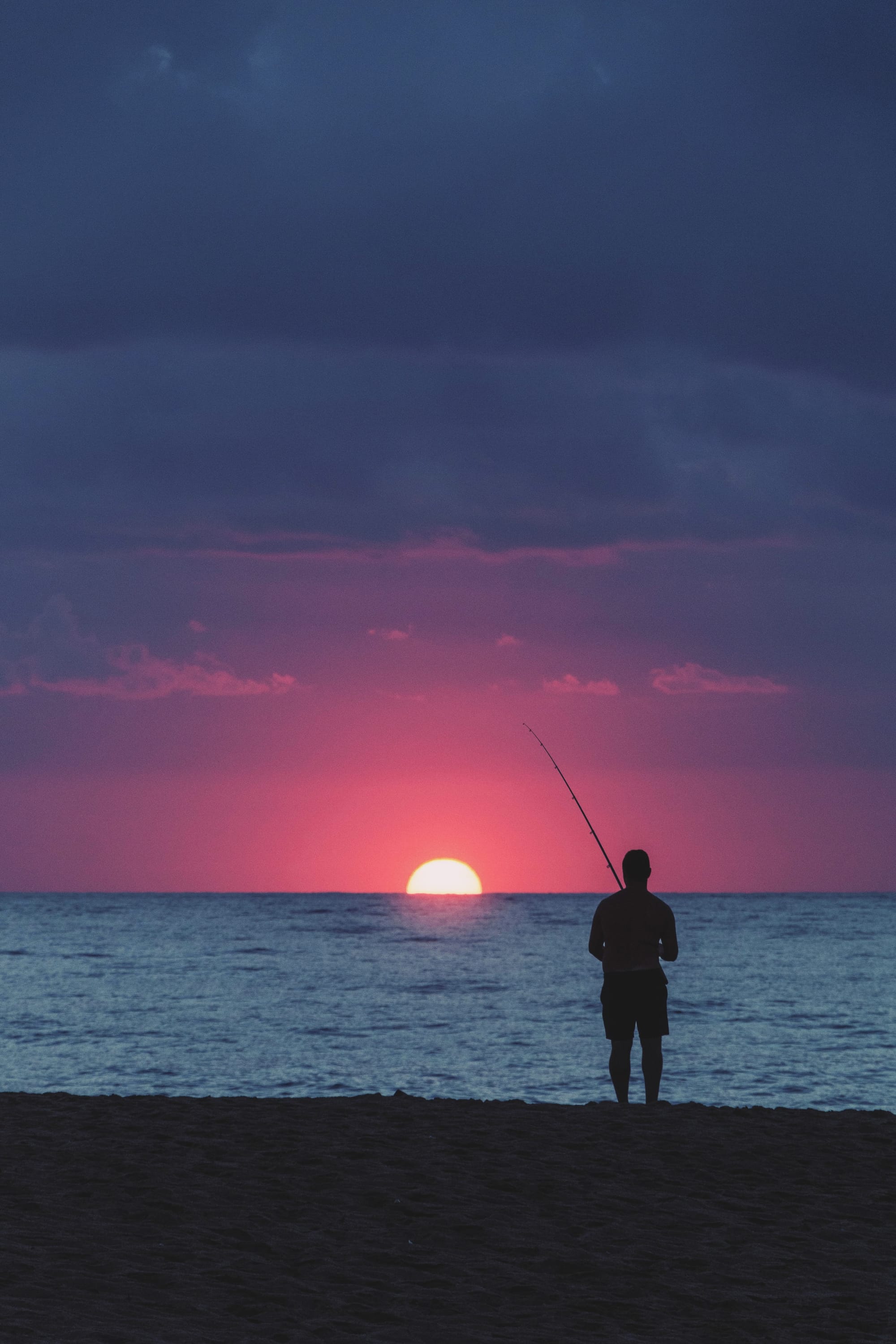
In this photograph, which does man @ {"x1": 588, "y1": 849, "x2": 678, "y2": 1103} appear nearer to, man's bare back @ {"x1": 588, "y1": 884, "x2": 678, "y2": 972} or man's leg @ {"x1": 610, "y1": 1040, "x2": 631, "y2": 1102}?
man's bare back @ {"x1": 588, "y1": 884, "x2": 678, "y2": 972}

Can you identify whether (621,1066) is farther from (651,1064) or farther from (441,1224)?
(441,1224)

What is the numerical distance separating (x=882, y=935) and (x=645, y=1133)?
87038 mm

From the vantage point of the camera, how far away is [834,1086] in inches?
842

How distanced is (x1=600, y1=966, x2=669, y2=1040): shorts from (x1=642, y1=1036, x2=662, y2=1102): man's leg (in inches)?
3.7

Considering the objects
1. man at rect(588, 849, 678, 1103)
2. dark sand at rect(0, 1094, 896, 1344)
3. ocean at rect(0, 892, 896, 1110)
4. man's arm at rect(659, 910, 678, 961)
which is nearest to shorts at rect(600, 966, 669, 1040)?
man at rect(588, 849, 678, 1103)

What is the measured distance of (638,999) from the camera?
9969 mm

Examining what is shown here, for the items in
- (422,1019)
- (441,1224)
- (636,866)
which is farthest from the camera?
(422,1019)

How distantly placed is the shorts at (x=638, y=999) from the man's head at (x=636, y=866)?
0.66 meters

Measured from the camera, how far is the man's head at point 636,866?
32.1 feet

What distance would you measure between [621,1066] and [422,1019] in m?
23.1

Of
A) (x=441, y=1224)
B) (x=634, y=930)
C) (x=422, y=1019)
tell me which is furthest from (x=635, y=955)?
(x=422, y=1019)

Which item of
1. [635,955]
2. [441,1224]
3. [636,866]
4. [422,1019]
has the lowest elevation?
[422,1019]

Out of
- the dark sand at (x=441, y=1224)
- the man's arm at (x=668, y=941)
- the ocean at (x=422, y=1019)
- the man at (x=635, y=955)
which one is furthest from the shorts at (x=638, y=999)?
the ocean at (x=422, y=1019)

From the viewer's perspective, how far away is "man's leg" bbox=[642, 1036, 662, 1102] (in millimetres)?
10094
